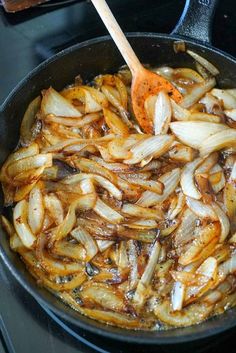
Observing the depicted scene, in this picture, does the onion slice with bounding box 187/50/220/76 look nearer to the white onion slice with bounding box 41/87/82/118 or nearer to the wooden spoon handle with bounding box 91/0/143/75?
the wooden spoon handle with bounding box 91/0/143/75

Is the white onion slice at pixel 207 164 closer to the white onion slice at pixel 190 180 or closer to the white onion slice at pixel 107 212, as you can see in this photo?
the white onion slice at pixel 190 180

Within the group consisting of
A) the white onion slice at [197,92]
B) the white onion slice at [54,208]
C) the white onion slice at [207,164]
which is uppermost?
the white onion slice at [54,208]

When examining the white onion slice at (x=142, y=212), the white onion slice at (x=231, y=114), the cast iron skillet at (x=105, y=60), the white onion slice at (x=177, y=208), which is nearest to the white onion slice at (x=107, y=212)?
the white onion slice at (x=142, y=212)

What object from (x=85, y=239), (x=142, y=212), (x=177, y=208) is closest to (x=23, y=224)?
(x=85, y=239)

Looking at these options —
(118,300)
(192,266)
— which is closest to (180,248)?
(192,266)

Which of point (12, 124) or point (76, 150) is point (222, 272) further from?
point (12, 124)

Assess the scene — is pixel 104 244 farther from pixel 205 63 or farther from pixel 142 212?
pixel 205 63

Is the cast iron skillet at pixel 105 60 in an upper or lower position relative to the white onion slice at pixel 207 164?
upper
